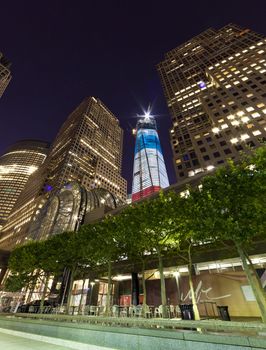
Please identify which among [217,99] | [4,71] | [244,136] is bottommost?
[244,136]

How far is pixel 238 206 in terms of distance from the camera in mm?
13773

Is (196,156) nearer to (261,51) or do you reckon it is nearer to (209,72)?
(209,72)

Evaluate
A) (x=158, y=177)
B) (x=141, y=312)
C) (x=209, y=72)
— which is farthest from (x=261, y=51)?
(x=141, y=312)

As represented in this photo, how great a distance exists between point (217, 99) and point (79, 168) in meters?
90.0

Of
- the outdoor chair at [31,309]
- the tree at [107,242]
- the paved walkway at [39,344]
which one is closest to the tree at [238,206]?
the paved walkway at [39,344]

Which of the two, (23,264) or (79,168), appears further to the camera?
(79,168)

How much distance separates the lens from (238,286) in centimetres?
2073

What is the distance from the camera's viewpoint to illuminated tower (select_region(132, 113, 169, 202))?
113938 mm

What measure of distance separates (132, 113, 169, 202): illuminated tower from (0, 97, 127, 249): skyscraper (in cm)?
2950

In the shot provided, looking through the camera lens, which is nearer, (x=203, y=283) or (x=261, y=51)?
(x=203, y=283)

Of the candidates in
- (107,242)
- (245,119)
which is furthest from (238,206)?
(245,119)

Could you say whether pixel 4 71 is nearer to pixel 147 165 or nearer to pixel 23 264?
pixel 147 165

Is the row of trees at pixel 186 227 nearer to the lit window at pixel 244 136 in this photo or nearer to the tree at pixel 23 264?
the tree at pixel 23 264

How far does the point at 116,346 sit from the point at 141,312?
520 inches
